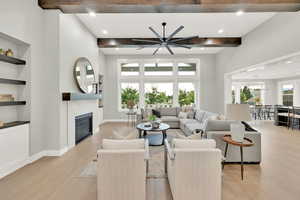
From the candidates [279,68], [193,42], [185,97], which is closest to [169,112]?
[185,97]

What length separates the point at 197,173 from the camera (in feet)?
5.98

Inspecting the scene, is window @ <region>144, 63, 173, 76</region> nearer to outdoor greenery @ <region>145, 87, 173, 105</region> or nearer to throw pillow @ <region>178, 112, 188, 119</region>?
outdoor greenery @ <region>145, 87, 173, 105</region>

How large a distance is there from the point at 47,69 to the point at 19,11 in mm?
1177

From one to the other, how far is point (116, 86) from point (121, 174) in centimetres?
702

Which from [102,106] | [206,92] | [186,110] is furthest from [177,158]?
[206,92]

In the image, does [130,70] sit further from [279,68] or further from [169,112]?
[279,68]

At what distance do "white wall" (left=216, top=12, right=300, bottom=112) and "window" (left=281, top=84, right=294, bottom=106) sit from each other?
6.03 meters

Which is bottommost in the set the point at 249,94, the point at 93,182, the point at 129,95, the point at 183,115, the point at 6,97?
the point at 93,182

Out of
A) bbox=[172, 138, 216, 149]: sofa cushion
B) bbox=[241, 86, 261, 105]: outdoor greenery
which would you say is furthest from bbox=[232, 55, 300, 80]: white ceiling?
bbox=[172, 138, 216, 149]: sofa cushion

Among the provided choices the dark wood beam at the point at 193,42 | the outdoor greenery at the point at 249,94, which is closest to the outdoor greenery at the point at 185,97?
the dark wood beam at the point at 193,42

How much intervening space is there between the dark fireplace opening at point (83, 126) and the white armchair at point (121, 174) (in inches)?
122

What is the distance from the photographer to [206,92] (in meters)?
8.52

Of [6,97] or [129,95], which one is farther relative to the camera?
[129,95]

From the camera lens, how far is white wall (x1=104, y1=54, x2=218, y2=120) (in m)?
8.41
